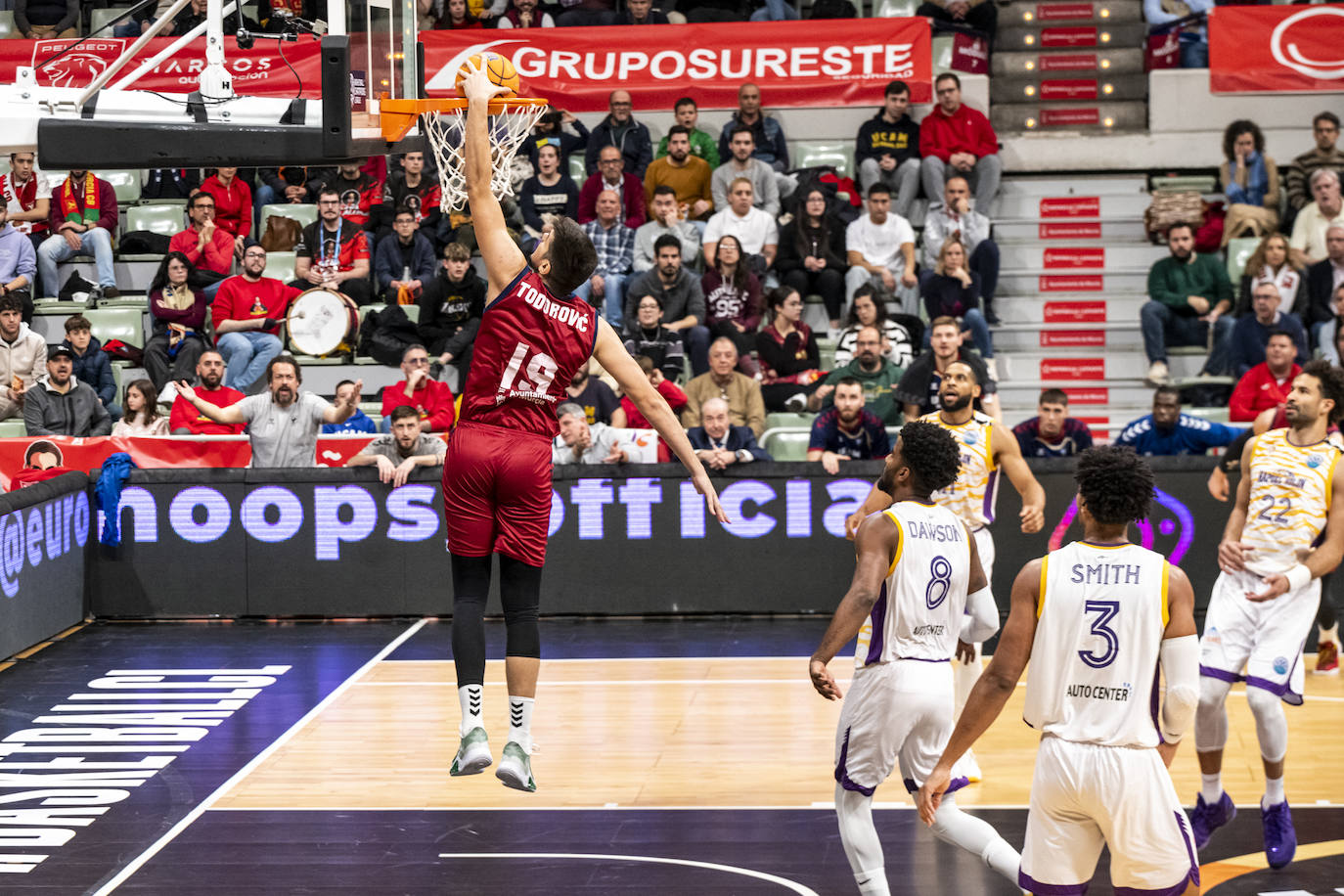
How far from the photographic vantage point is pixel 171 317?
48.7ft

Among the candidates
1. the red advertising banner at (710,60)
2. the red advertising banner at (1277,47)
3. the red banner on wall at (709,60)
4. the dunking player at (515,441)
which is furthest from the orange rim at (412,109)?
the red advertising banner at (1277,47)

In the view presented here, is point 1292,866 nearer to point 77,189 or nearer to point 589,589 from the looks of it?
point 589,589

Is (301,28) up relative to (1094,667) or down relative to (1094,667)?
up

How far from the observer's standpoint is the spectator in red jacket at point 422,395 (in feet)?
42.7

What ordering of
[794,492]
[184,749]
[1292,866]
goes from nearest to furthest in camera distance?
[1292,866] → [184,749] → [794,492]

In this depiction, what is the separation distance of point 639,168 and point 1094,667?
11.5 meters

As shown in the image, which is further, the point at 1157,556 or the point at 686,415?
the point at 686,415

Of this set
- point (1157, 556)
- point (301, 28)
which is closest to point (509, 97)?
point (301, 28)

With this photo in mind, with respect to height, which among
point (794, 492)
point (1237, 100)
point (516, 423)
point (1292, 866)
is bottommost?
point (1292, 866)

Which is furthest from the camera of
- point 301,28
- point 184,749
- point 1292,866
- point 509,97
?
point 184,749

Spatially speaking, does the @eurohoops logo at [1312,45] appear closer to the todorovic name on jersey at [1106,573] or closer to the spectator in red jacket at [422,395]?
the spectator in red jacket at [422,395]

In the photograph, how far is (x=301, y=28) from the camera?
23.1ft

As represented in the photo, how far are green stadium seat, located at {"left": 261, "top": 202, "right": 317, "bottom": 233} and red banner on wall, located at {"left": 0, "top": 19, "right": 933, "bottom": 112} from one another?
1734mm

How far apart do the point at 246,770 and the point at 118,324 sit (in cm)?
737
